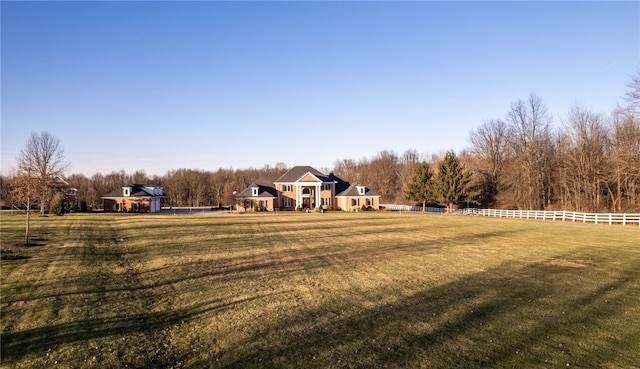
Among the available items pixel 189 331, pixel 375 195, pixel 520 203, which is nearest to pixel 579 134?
pixel 520 203

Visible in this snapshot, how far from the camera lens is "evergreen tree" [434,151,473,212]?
49.8 metres

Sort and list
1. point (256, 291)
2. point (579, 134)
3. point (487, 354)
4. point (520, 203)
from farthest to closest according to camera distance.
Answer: point (520, 203), point (579, 134), point (256, 291), point (487, 354)

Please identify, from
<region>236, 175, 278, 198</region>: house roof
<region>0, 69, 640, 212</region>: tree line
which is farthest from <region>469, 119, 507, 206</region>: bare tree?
<region>236, 175, 278, 198</region>: house roof

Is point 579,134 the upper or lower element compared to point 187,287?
upper

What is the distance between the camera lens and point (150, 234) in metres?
24.5

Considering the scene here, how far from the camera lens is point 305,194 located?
64750 millimetres

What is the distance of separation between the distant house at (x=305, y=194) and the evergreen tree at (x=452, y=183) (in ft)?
46.2

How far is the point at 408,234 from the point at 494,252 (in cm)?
826

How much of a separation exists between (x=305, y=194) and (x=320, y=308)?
55496 mm

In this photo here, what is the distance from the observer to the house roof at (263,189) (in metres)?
62.4

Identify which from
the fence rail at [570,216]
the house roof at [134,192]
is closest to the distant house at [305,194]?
the house roof at [134,192]

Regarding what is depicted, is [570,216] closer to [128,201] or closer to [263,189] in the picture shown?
[263,189]

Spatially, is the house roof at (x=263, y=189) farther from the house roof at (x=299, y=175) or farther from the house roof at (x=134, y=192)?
the house roof at (x=134, y=192)

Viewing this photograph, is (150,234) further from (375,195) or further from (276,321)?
(375,195)
